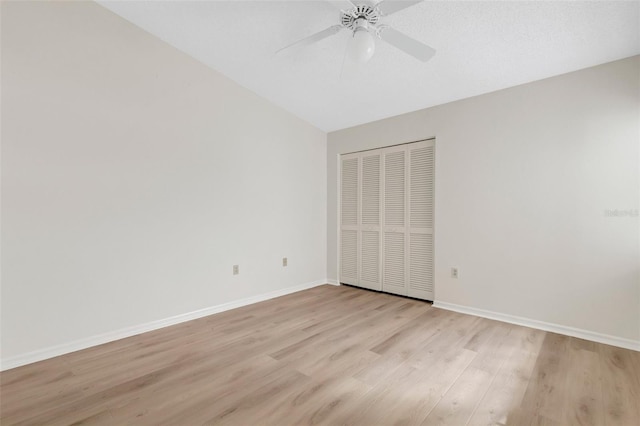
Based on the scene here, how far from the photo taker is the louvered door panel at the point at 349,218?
4395 millimetres

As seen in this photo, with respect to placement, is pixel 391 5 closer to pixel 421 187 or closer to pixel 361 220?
pixel 421 187

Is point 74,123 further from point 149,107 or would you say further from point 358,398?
point 358,398

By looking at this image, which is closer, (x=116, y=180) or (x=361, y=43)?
(x=361, y=43)

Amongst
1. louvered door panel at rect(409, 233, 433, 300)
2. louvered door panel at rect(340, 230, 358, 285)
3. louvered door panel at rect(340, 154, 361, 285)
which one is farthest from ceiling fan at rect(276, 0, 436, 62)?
louvered door panel at rect(340, 230, 358, 285)

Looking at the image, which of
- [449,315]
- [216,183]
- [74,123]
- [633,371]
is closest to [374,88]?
[216,183]

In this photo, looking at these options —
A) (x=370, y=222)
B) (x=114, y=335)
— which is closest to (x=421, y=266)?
(x=370, y=222)

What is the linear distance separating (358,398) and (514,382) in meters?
1.04

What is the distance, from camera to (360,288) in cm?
432

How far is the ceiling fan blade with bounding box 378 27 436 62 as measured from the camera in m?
1.91

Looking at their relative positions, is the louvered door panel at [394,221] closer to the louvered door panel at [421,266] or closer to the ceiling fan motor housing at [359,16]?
the louvered door panel at [421,266]

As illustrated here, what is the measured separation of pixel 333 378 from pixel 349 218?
2726 millimetres

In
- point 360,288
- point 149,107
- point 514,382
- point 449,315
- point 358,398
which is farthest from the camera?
point 360,288

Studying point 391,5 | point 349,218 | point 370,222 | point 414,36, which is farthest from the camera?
point 349,218

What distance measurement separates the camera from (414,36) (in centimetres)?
244
